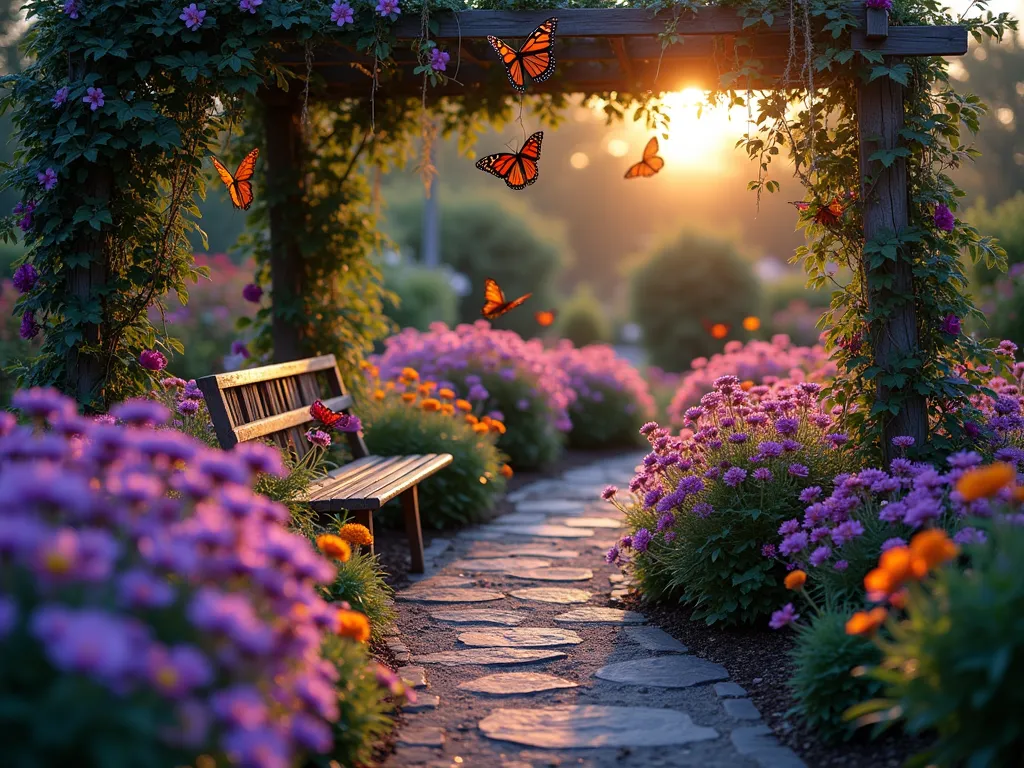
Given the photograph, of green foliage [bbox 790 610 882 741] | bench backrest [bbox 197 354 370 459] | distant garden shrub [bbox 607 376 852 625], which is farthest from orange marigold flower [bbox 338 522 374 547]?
green foliage [bbox 790 610 882 741]

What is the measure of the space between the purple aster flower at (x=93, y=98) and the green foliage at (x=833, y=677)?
348 centimetres

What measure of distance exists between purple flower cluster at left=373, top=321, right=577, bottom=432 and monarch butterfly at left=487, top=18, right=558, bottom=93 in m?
3.46

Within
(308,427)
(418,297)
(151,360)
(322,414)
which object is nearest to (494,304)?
(308,427)

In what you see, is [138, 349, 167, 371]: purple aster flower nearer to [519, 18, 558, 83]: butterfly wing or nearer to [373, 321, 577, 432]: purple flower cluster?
[519, 18, 558, 83]: butterfly wing

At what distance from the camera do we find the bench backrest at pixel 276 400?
3.78 metres

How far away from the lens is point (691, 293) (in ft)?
44.7

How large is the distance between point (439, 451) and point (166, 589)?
4342 mm

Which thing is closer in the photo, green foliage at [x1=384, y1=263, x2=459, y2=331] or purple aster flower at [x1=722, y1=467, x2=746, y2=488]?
purple aster flower at [x1=722, y1=467, x2=746, y2=488]

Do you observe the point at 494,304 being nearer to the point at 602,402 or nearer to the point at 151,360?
the point at 151,360

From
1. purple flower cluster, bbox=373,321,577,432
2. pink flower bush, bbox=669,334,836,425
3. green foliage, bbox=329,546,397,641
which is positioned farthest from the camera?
pink flower bush, bbox=669,334,836,425

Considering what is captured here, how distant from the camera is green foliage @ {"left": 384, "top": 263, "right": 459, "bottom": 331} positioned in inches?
588

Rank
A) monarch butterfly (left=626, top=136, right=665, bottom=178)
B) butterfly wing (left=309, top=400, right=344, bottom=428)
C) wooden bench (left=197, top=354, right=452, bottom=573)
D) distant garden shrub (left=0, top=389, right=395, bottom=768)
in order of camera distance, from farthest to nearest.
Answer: monarch butterfly (left=626, top=136, right=665, bottom=178) → butterfly wing (left=309, top=400, right=344, bottom=428) → wooden bench (left=197, top=354, right=452, bottom=573) → distant garden shrub (left=0, top=389, right=395, bottom=768)

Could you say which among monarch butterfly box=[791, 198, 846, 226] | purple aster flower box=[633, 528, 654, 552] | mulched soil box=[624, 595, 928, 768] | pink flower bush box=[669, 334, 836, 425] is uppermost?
monarch butterfly box=[791, 198, 846, 226]

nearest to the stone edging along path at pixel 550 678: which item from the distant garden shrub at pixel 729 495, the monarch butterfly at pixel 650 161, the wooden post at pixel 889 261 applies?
the distant garden shrub at pixel 729 495
